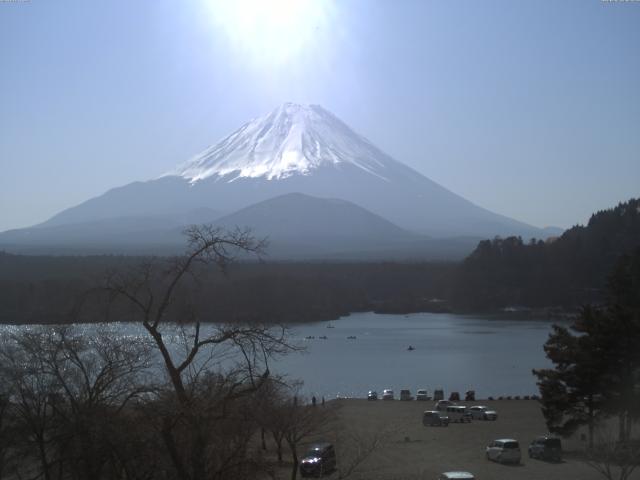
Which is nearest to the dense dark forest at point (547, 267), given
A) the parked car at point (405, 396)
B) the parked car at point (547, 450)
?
the parked car at point (405, 396)

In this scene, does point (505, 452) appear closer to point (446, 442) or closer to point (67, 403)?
point (446, 442)

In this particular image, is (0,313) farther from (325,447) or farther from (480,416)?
(325,447)

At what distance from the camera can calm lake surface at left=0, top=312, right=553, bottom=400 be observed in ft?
60.5

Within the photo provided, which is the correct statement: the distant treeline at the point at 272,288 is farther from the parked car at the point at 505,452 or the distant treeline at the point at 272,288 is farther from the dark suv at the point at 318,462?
the parked car at the point at 505,452

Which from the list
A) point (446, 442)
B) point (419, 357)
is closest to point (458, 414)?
point (446, 442)

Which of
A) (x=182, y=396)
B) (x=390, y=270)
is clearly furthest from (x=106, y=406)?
(x=390, y=270)

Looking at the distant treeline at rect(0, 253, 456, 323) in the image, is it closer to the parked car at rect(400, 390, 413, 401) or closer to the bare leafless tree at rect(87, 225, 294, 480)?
the bare leafless tree at rect(87, 225, 294, 480)

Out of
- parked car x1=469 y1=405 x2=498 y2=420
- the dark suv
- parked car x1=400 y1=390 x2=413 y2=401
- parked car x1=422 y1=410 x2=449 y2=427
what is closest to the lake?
parked car x1=400 y1=390 x2=413 y2=401

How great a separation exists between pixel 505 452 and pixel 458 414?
4181 millimetres

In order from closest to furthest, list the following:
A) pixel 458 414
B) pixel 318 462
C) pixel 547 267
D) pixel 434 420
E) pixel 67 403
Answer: pixel 67 403 → pixel 318 462 → pixel 434 420 → pixel 458 414 → pixel 547 267

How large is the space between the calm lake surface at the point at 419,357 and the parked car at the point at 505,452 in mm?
4937

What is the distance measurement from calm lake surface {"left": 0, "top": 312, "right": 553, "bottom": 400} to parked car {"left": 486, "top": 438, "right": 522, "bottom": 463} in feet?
16.2

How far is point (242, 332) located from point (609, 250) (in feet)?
134

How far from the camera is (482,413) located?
43.0 ft
